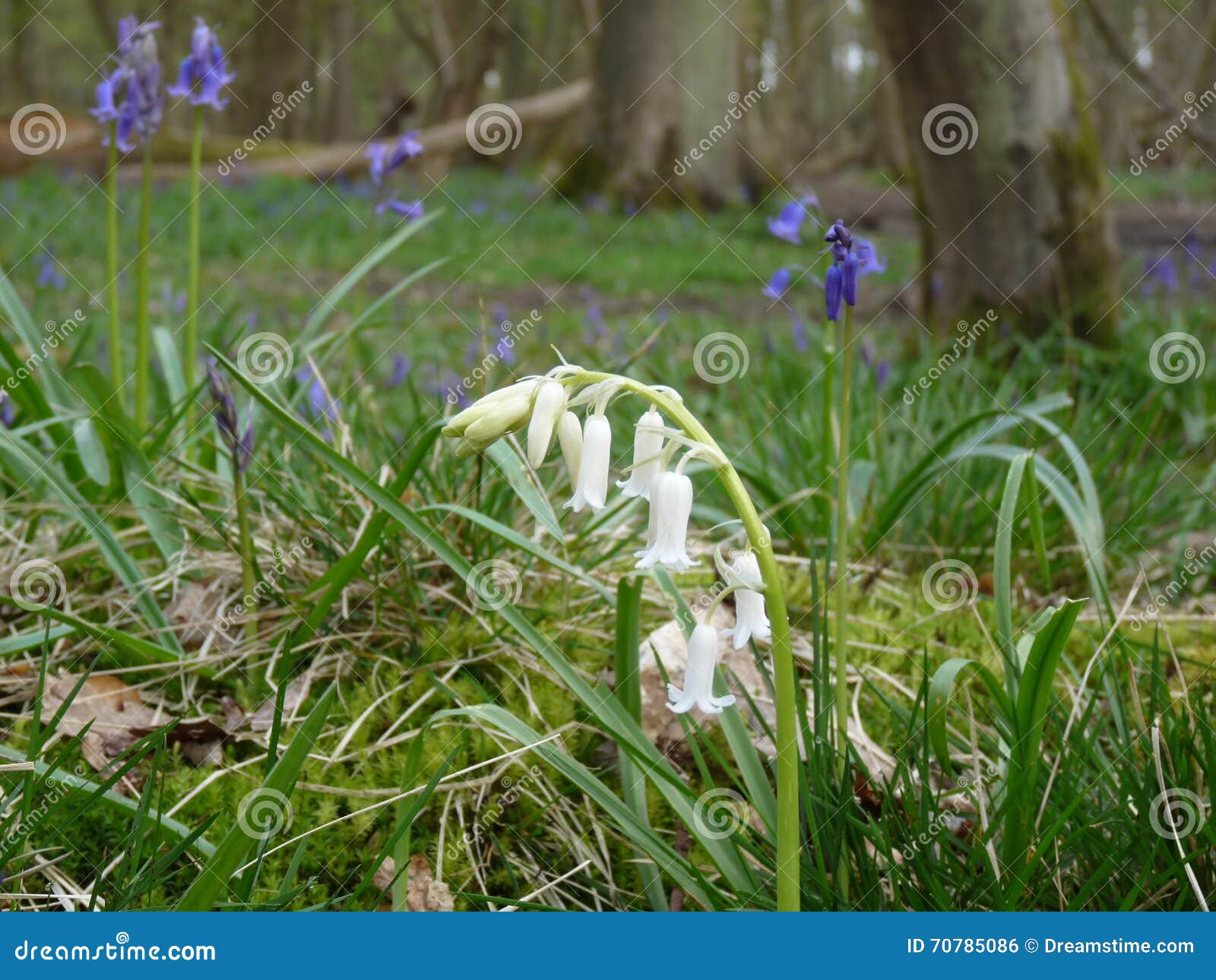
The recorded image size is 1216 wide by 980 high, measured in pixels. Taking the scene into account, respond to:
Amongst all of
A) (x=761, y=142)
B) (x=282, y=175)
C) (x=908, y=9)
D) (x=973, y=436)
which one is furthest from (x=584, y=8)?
(x=973, y=436)

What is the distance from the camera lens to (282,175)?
14.8m

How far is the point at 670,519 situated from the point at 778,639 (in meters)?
0.18

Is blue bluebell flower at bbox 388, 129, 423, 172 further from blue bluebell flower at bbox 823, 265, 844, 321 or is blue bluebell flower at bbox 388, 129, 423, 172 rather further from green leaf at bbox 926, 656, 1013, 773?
green leaf at bbox 926, 656, 1013, 773

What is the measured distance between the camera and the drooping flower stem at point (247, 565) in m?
2.27

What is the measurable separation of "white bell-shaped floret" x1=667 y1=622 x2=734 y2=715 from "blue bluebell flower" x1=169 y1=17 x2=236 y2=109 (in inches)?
78.6

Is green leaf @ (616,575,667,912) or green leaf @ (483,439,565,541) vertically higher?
green leaf @ (483,439,565,541)

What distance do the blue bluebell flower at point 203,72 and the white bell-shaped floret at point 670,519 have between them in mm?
1923

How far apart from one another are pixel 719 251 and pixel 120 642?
8796mm

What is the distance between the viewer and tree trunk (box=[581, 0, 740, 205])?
13289 mm

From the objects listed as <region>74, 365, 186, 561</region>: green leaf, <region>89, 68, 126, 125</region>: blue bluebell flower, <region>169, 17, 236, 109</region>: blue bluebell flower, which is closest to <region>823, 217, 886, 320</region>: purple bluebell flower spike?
<region>74, 365, 186, 561</region>: green leaf

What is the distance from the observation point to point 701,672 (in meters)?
1.37

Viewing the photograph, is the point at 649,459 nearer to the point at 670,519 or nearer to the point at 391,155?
the point at 670,519
